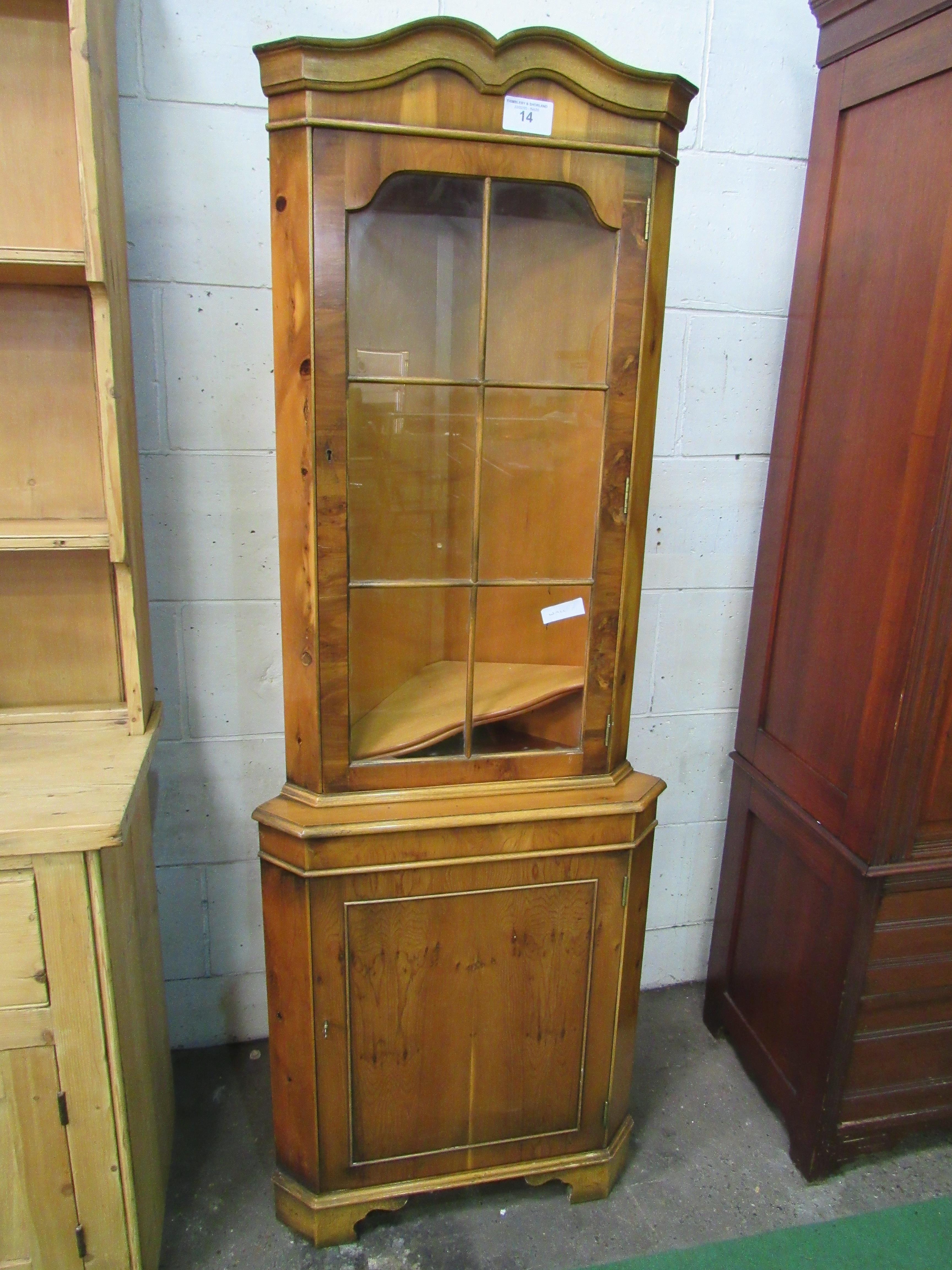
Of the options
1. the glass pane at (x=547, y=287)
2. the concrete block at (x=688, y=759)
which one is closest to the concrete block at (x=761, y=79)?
the glass pane at (x=547, y=287)

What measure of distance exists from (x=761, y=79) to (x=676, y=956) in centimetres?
196

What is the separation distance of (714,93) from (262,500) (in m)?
1.17

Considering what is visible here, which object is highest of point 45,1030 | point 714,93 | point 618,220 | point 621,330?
point 714,93

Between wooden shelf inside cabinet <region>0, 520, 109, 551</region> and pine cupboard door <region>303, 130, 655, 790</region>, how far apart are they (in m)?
0.37

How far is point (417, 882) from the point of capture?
133 centimetres

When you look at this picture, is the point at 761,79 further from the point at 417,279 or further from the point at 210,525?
the point at 210,525

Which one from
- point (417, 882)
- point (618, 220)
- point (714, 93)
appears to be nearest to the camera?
point (618, 220)

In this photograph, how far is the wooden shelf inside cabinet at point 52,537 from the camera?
124cm

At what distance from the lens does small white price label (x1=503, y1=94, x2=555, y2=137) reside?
1.11m

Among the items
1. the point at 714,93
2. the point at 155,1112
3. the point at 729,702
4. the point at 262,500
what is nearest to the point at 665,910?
the point at 729,702

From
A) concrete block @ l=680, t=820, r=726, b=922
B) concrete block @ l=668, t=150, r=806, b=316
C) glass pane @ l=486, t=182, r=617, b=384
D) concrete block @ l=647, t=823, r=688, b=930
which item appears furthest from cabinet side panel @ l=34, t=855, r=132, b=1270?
concrete block @ l=668, t=150, r=806, b=316

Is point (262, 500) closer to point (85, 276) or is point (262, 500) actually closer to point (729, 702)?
point (85, 276)

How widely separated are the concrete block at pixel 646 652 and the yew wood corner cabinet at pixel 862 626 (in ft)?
0.70

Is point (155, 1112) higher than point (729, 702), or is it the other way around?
→ point (729, 702)
